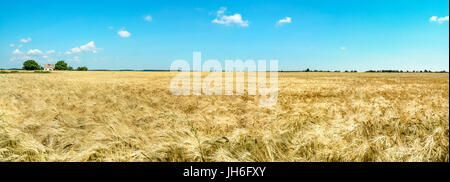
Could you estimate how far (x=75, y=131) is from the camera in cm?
360

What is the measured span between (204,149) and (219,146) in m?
0.21

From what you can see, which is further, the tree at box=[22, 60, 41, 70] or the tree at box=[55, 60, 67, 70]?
the tree at box=[55, 60, 67, 70]

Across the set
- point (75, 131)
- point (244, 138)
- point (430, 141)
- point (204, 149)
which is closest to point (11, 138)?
point (75, 131)

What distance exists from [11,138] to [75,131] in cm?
74

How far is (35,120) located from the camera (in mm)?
4234

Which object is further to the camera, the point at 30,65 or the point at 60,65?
the point at 60,65

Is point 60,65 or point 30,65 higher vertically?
point 60,65

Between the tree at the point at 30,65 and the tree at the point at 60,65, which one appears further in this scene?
the tree at the point at 60,65

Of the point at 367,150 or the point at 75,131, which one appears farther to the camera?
the point at 75,131
